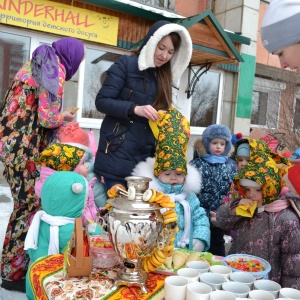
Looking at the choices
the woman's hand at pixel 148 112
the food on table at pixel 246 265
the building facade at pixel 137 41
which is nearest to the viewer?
the food on table at pixel 246 265

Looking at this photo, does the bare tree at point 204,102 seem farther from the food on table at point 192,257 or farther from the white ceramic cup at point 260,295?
the white ceramic cup at point 260,295

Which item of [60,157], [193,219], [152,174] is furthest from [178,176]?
[60,157]

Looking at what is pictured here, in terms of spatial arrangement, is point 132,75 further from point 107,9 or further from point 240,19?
point 240,19

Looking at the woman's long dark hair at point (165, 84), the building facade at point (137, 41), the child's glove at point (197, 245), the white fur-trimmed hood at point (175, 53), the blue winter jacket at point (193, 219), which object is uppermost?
the building facade at point (137, 41)

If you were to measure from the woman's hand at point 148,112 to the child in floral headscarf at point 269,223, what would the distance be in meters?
0.57

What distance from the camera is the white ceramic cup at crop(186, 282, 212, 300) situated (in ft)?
3.17

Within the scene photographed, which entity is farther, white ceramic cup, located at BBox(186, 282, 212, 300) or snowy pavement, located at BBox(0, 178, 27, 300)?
snowy pavement, located at BBox(0, 178, 27, 300)

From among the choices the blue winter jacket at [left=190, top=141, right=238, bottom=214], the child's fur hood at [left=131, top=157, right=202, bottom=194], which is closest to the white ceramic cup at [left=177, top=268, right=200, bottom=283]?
the child's fur hood at [left=131, top=157, right=202, bottom=194]

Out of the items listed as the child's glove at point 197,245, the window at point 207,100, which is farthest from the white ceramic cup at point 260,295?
the window at point 207,100

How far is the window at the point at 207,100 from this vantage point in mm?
7422

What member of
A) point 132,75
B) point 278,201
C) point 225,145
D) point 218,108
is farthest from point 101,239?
point 218,108

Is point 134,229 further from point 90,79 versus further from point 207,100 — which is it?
point 207,100

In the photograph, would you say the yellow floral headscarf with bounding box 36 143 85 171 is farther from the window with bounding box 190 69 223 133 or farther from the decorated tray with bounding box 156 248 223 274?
the window with bounding box 190 69 223 133

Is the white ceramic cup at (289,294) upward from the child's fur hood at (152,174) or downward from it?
downward
